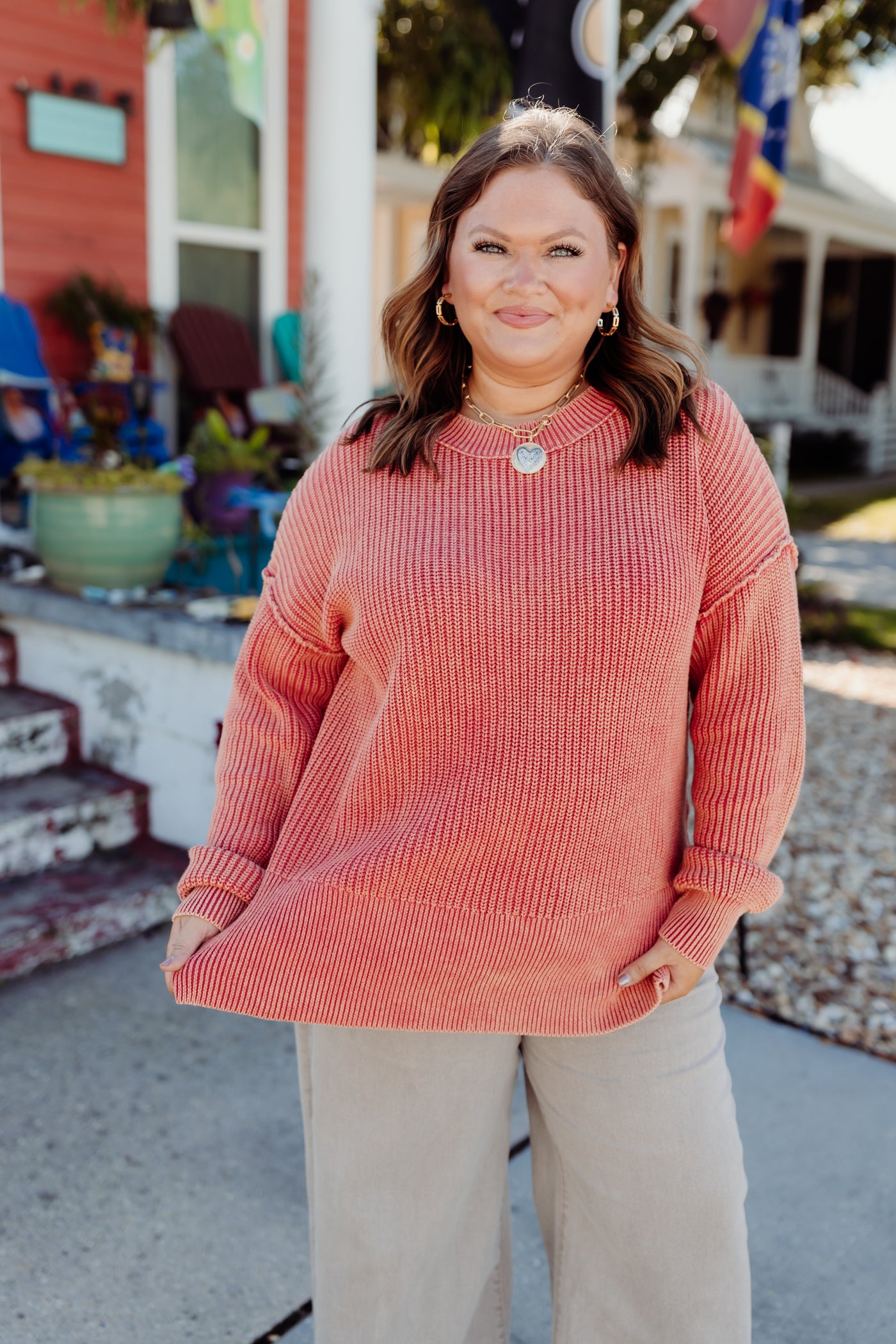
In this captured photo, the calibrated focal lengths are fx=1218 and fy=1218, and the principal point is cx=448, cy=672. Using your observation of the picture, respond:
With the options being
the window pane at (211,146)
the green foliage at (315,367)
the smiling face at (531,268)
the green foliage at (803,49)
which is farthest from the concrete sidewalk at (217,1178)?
the green foliage at (803,49)

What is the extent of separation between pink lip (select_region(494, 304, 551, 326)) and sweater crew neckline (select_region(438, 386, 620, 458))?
12cm

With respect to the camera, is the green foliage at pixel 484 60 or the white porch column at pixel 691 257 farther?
the white porch column at pixel 691 257

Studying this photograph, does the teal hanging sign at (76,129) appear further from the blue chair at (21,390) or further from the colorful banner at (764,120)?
the colorful banner at (764,120)

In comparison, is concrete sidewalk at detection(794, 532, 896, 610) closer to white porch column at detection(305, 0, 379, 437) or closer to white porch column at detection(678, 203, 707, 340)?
white porch column at detection(678, 203, 707, 340)

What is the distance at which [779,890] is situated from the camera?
1526 mm

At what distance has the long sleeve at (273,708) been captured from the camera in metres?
1.57

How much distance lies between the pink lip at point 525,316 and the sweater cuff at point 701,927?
28.3 inches

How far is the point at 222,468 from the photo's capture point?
14.2 feet

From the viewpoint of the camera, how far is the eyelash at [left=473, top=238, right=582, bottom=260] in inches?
57.8

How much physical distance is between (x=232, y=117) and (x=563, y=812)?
17.5ft

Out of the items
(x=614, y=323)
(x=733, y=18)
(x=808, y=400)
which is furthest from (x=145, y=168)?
(x=808, y=400)

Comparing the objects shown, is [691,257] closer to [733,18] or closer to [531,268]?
[733,18]

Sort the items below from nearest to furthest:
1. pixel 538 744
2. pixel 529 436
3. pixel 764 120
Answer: pixel 538 744, pixel 529 436, pixel 764 120

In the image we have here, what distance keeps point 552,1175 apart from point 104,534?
8.57ft
